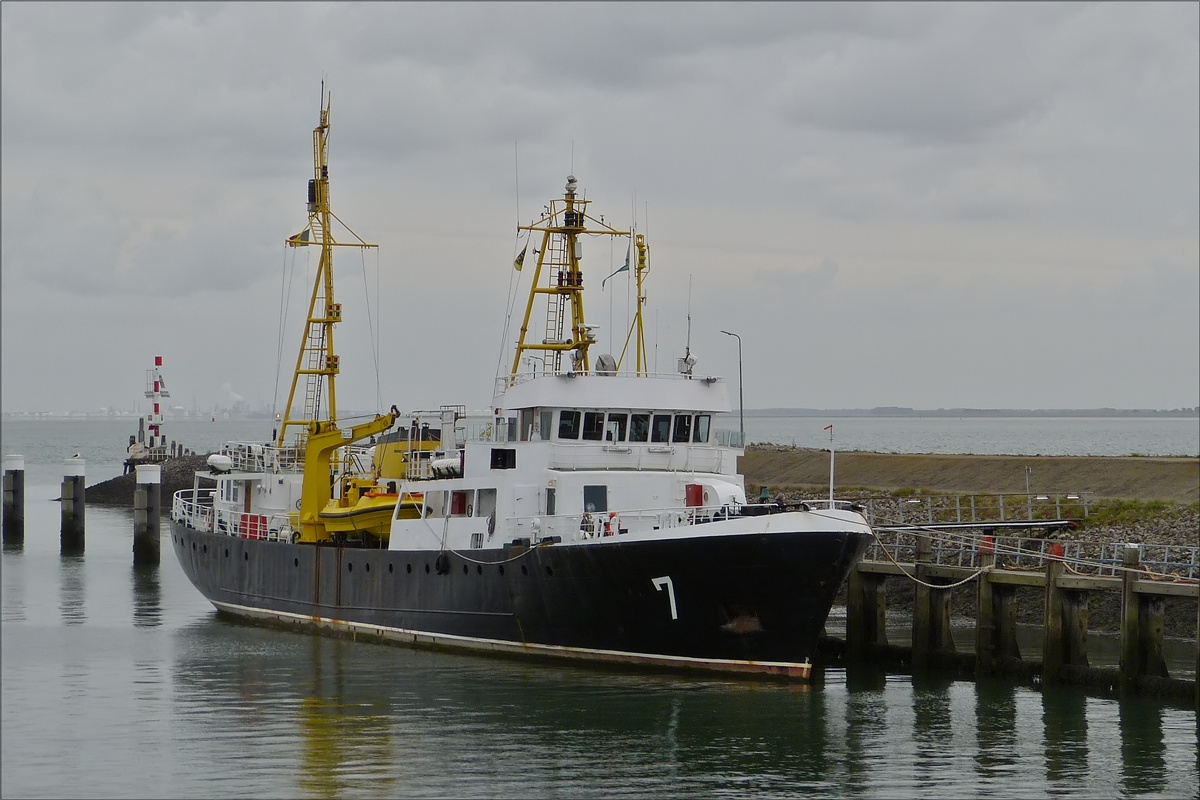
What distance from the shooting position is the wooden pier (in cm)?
2691

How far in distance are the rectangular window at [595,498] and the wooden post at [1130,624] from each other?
10525mm

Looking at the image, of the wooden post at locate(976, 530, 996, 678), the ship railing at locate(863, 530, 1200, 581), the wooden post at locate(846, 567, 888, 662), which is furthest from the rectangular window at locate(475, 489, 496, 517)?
the wooden post at locate(976, 530, 996, 678)

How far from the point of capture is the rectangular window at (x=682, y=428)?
109ft

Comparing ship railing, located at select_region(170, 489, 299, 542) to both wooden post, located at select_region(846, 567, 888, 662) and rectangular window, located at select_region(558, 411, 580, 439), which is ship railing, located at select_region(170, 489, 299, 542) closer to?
rectangular window, located at select_region(558, 411, 580, 439)

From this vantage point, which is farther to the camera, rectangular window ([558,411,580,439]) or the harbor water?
rectangular window ([558,411,580,439])

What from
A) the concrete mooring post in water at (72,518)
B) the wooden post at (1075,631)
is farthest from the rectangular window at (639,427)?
the concrete mooring post in water at (72,518)

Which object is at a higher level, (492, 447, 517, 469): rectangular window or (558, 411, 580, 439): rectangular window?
(558, 411, 580, 439): rectangular window

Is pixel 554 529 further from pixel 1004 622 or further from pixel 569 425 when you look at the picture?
pixel 1004 622

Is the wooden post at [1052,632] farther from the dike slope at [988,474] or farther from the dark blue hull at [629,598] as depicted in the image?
the dike slope at [988,474]

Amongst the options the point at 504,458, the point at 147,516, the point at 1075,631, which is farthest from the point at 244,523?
the point at 1075,631

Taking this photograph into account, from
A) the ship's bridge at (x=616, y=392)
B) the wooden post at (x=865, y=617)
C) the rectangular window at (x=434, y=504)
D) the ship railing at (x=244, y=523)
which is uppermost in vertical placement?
the ship's bridge at (x=616, y=392)

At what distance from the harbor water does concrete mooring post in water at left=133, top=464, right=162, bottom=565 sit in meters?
19.9

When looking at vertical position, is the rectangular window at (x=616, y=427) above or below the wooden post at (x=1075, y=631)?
above

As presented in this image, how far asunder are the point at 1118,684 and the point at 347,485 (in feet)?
65.6
